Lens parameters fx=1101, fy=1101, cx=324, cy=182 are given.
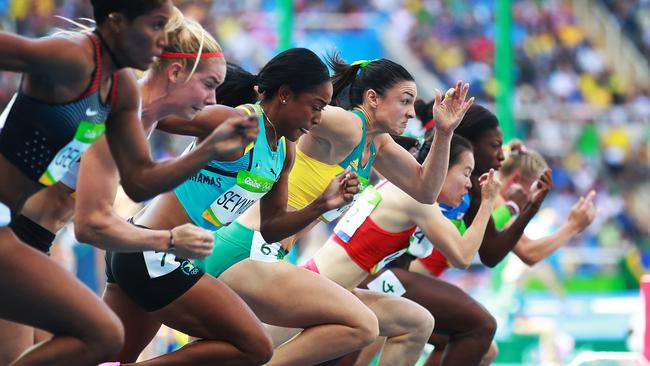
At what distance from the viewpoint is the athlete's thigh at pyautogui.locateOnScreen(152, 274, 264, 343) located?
15.4ft

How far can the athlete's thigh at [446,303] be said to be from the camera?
21.4ft

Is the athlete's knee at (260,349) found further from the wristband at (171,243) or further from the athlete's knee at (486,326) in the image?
the athlete's knee at (486,326)

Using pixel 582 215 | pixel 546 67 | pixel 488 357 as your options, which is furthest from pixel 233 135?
pixel 546 67

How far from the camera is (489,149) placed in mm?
6879

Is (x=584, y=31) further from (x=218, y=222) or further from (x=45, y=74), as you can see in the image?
(x=45, y=74)

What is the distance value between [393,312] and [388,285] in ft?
1.74

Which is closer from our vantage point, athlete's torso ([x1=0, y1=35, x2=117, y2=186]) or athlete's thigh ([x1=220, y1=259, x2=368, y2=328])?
athlete's torso ([x1=0, y1=35, x2=117, y2=186])

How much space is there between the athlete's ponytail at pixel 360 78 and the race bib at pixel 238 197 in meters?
1.04

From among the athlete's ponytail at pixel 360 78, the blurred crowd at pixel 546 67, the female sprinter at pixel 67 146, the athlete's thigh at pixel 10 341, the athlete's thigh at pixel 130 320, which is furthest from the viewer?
the blurred crowd at pixel 546 67

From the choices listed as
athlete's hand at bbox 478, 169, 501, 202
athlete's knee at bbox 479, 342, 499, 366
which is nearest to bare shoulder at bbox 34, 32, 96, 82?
athlete's hand at bbox 478, 169, 501, 202

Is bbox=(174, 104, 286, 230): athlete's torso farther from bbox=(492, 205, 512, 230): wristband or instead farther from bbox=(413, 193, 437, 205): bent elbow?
bbox=(492, 205, 512, 230): wristband

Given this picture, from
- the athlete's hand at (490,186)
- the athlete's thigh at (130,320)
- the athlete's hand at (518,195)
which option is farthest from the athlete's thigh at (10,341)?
the athlete's hand at (518,195)

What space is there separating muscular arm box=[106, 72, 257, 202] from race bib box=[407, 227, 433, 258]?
2.64 meters

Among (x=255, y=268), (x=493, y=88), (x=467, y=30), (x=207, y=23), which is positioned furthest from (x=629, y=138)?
(x=255, y=268)
